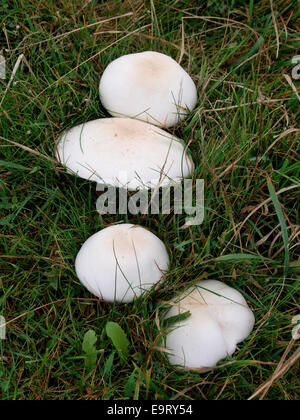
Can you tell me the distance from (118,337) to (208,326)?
14.9 inches

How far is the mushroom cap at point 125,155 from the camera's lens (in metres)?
2.17

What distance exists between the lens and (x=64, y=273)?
2.17 metres

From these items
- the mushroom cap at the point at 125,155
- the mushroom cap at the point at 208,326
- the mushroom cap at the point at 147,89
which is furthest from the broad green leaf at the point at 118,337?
the mushroom cap at the point at 147,89

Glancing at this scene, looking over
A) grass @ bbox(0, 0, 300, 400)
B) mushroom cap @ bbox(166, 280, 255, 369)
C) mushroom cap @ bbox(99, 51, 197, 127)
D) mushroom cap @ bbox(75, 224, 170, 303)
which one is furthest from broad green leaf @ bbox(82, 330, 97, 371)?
mushroom cap @ bbox(99, 51, 197, 127)

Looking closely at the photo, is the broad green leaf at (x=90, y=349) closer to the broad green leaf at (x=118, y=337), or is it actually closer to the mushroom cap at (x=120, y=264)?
the broad green leaf at (x=118, y=337)

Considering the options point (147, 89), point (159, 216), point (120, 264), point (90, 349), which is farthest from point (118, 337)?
point (147, 89)

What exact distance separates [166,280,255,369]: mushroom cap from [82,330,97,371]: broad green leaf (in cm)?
31

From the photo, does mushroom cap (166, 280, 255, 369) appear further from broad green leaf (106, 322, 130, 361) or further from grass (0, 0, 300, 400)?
broad green leaf (106, 322, 130, 361)

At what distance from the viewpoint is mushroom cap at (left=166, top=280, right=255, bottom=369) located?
1880 millimetres

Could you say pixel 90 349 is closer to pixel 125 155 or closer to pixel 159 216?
pixel 159 216

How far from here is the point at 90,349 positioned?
1.90 meters

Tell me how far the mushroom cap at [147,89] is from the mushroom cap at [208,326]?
0.96 m
